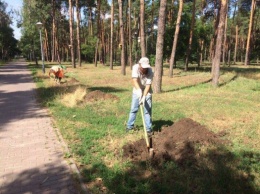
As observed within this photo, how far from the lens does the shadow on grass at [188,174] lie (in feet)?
13.7

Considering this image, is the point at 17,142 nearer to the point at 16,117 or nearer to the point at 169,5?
the point at 16,117

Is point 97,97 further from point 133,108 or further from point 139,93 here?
point 139,93

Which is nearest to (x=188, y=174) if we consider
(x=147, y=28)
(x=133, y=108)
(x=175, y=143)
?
(x=175, y=143)

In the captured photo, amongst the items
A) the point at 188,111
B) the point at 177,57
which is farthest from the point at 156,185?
the point at 177,57

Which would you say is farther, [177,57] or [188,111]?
[177,57]

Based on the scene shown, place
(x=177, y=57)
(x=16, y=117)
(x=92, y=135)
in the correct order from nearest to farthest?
(x=92, y=135) < (x=16, y=117) < (x=177, y=57)

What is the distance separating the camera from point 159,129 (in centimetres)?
711

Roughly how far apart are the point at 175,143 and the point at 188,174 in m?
1.17

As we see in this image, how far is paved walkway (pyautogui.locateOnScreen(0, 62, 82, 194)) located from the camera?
437 cm

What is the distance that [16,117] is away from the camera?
866 cm

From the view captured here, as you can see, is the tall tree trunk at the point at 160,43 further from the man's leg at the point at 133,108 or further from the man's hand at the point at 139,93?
the man's hand at the point at 139,93

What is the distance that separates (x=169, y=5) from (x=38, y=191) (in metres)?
29.6

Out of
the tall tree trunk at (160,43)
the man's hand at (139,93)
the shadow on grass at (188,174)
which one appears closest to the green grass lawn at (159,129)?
the shadow on grass at (188,174)

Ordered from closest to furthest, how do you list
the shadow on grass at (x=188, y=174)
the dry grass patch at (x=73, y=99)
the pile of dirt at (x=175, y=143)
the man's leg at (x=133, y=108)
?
the shadow on grass at (x=188, y=174), the pile of dirt at (x=175, y=143), the man's leg at (x=133, y=108), the dry grass patch at (x=73, y=99)
